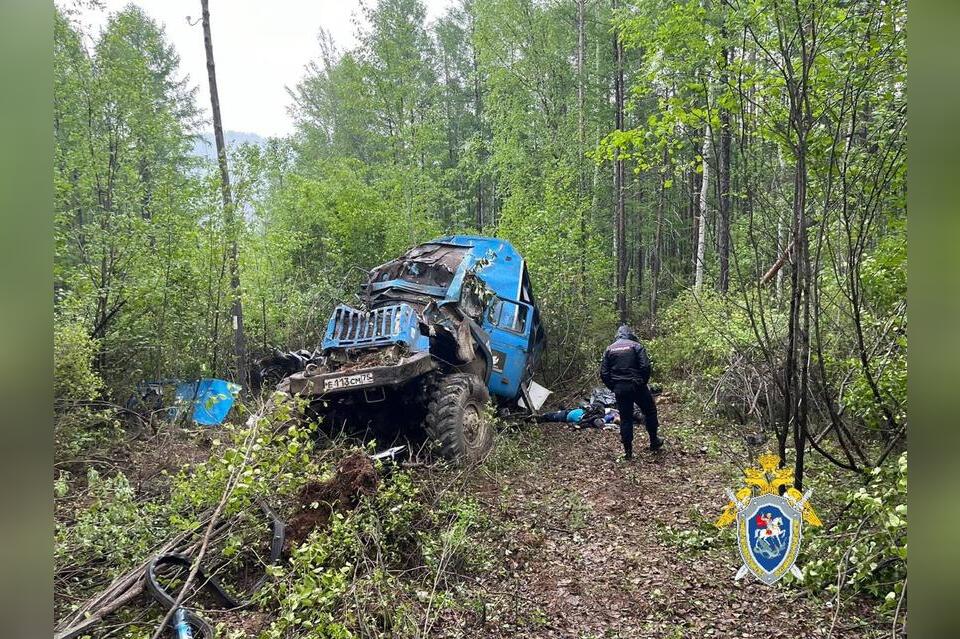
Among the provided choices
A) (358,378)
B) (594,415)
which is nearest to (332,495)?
(358,378)

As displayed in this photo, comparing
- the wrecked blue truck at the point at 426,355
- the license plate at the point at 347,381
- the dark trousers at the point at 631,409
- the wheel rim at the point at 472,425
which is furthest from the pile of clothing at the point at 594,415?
the license plate at the point at 347,381

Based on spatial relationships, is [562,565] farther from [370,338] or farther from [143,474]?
[143,474]

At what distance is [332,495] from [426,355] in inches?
74.2

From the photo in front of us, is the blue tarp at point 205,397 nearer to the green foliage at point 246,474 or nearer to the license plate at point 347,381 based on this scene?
the license plate at point 347,381

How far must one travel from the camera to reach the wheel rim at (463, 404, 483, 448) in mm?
5609

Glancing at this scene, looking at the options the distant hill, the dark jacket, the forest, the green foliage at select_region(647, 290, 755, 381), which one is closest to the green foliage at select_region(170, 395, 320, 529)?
the forest

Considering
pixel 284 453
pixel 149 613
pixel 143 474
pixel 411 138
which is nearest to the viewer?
pixel 149 613

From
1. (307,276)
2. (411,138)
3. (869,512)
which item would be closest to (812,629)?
(869,512)

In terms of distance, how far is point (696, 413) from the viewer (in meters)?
6.13

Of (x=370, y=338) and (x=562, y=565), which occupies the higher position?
(x=370, y=338)
